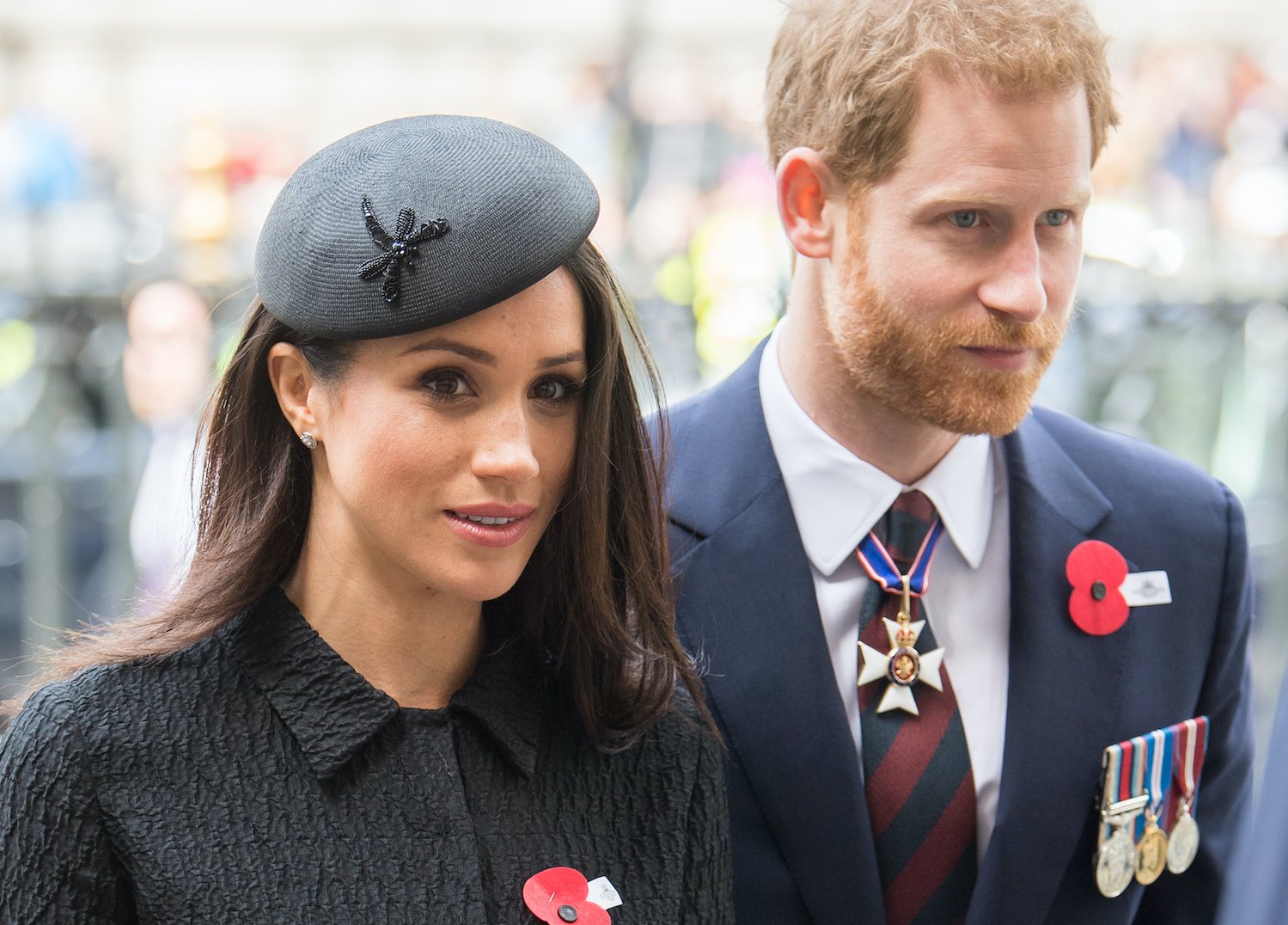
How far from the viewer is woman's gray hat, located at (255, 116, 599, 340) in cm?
164

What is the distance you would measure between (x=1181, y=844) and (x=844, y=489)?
684 millimetres

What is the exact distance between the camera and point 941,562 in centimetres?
219

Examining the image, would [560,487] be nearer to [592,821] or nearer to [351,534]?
[351,534]

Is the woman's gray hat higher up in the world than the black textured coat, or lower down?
higher up

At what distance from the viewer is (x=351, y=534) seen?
1798mm

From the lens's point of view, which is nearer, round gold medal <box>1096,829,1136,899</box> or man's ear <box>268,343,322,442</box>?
man's ear <box>268,343,322,442</box>

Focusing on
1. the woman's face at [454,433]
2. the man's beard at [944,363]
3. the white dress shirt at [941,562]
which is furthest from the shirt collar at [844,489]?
the woman's face at [454,433]

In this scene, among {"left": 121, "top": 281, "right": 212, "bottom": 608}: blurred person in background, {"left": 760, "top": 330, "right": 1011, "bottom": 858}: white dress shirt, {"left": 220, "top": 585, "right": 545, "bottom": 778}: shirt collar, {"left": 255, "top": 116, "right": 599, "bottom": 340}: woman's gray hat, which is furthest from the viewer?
{"left": 121, "top": 281, "right": 212, "bottom": 608}: blurred person in background

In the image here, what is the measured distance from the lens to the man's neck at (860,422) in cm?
216

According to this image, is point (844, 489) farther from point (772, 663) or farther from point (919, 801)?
point (919, 801)

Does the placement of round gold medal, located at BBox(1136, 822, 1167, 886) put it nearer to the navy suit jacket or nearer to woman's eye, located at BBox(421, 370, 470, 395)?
the navy suit jacket

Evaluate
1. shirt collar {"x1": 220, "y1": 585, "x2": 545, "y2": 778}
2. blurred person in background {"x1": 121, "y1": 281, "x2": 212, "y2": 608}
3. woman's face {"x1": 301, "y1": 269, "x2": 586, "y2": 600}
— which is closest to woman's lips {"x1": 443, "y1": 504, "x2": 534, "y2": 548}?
woman's face {"x1": 301, "y1": 269, "x2": 586, "y2": 600}

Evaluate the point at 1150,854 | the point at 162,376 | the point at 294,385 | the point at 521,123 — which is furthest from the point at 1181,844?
the point at 521,123

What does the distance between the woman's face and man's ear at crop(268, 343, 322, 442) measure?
0.05ft
